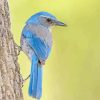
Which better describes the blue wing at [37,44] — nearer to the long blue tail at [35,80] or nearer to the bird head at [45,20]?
the long blue tail at [35,80]

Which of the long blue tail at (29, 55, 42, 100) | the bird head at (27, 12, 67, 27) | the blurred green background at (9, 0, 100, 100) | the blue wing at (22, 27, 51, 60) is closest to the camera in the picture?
the long blue tail at (29, 55, 42, 100)

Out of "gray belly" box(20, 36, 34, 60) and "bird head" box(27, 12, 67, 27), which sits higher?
"bird head" box(27, 12, 67, 27)

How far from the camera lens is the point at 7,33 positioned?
17.3 feet

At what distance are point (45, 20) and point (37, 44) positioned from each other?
695 mm

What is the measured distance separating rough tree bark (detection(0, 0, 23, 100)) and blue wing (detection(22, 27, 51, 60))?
1031 mm

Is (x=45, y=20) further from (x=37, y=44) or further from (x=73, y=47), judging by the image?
(x=73, y=47)

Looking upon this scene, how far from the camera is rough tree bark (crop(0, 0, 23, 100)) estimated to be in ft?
16.3

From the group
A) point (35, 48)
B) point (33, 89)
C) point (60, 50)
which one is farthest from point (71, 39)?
point (33, 89)

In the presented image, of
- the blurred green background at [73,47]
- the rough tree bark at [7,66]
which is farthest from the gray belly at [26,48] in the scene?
the blurred green background at [73,47]

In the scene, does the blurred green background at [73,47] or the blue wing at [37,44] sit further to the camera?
the blurred green background at [73,47]

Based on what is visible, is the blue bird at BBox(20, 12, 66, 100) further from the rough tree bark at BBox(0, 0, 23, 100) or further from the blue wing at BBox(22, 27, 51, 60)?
the rough tree bark at BBox(0, 0, 23, 100)

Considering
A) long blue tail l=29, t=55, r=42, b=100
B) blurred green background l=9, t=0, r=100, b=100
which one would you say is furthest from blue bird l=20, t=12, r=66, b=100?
blurred green background l=9, t=0, r=100, b=100

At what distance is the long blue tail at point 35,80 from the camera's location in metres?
5.62

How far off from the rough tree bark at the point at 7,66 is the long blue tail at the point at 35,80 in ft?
1.53
